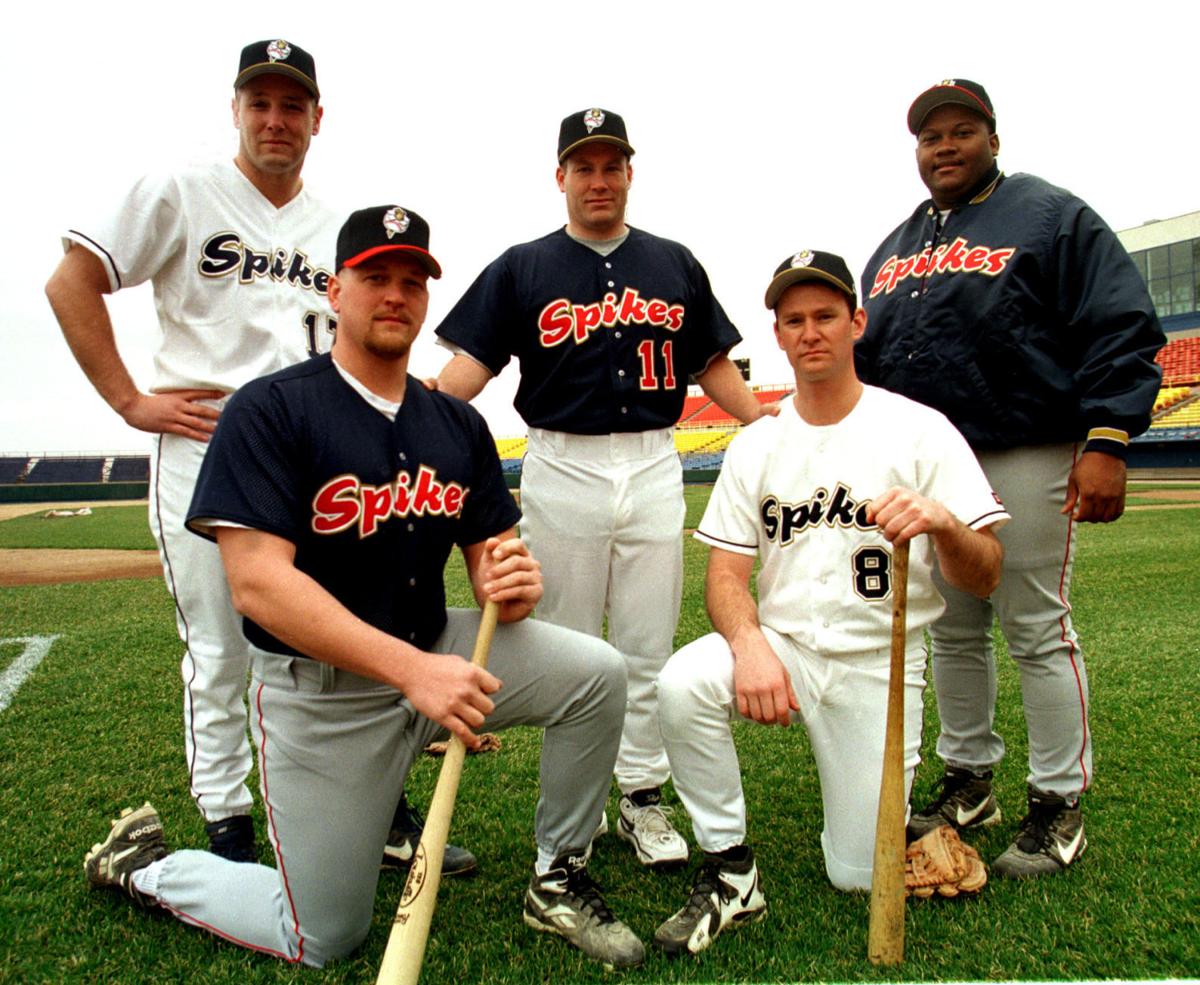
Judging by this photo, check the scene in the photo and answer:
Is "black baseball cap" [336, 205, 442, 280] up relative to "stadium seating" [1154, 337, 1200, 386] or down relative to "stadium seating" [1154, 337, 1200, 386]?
up

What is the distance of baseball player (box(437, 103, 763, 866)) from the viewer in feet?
10.2

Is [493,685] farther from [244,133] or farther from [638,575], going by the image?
[244,133]

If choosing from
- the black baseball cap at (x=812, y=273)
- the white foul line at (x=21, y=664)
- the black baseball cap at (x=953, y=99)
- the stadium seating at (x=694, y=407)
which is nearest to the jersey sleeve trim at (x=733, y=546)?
the black baseball cap at (x=812, y=273)

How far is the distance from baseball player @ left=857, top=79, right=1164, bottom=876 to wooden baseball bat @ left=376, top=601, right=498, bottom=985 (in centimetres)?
153

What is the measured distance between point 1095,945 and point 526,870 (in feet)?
4.87

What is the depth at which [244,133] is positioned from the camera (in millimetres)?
2855

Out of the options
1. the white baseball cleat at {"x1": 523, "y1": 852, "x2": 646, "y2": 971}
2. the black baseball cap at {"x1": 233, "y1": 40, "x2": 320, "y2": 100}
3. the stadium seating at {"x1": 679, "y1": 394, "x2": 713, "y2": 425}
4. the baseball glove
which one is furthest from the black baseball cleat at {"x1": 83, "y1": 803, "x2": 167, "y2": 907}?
the stadium seating at {"x1": 679, "y1": 394, "x2": 713, "y2": 425}

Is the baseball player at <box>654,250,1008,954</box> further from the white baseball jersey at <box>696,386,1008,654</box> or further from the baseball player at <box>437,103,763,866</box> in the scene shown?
the baseball player at <box>437,103,763,866</box>

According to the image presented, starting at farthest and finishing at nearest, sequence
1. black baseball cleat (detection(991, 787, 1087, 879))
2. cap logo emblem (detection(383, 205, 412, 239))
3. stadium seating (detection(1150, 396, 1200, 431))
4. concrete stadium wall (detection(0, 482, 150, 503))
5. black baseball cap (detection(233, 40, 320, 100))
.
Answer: concrete stadium wall (detection(0, 482, 150, 503))
stadium seating (detection(1150, 396, 1200, 431))
black baseball cap (detection(233, 40, 320, 100))
black baseball cleat (detection(991, 787, 1087, 879))
cap logo emblem (detection(383, 205, 412, 239))

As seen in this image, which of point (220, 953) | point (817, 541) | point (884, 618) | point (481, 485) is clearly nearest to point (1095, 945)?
point (884, 618)

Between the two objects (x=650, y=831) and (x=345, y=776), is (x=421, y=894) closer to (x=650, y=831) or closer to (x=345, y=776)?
(x=345, y=776)

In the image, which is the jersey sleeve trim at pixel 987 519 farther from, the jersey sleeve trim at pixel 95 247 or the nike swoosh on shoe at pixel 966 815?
the jersey sleeve trim at pixel 95 247

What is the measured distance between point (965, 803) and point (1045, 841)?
1.10 feet

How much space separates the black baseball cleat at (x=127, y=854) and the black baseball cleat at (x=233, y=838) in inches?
5.8
